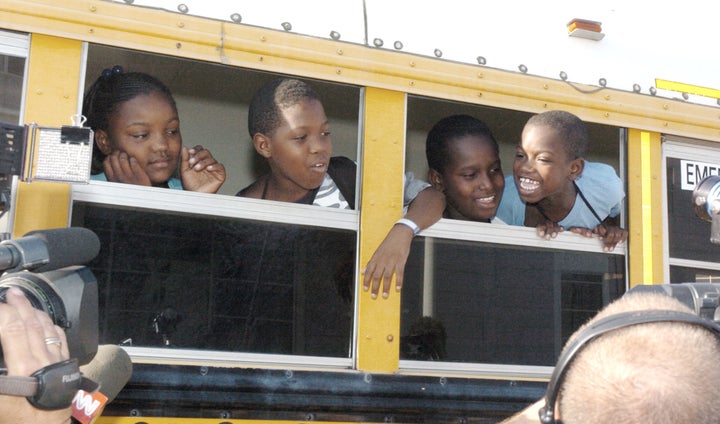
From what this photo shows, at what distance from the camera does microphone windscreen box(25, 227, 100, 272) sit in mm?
1159

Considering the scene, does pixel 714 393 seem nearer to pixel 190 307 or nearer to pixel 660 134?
pixel 190 307

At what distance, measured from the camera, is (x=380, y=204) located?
223 cm

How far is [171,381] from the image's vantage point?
192 centimetres

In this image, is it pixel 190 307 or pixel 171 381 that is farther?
pixel 190 307

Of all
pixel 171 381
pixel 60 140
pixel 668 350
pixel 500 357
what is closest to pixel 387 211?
pixel 500 357

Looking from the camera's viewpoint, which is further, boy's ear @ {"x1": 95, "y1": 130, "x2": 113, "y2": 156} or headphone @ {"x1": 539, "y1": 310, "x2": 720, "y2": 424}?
boy's ear @ {"x1": 95, "y1": 130, "x2": 113, "y2": 156}

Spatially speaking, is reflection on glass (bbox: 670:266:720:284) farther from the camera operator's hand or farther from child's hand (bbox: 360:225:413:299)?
the camera operator's hand

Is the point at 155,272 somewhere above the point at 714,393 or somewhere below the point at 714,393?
above

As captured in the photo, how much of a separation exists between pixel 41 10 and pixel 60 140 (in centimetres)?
35

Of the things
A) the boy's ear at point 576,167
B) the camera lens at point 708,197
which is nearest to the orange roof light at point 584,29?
the boy's ear at point 576,167

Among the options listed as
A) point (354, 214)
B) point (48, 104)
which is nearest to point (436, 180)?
point (354, 214)

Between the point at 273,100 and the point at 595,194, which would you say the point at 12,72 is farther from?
the point at 595,194

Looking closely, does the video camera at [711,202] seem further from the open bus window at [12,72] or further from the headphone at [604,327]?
the open bus window at [12,72]

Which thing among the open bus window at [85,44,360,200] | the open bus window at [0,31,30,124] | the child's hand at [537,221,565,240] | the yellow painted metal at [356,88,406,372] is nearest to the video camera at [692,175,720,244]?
the child's hand at [537,221,565,240]
